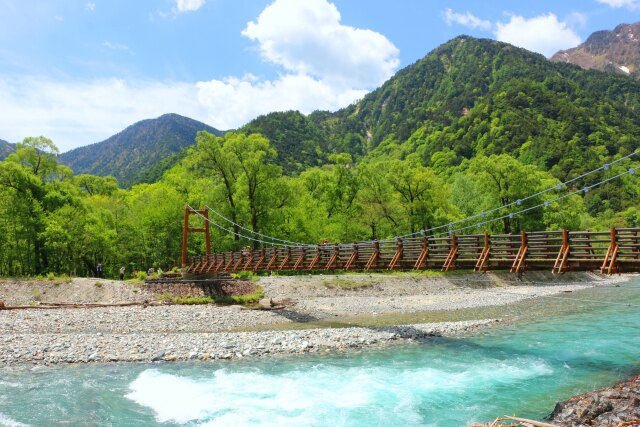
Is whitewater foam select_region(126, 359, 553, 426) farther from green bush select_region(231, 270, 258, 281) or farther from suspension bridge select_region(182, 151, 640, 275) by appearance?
green bush select_region(231, 270, 258, 281)

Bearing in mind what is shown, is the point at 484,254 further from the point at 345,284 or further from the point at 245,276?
the point at 245,276

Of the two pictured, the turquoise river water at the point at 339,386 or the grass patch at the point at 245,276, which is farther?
Answer: the grass patch at the point at 245,276

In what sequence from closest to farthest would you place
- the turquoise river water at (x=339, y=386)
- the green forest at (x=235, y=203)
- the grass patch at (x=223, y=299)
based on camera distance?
the turquoise river water at (x=339, y=386), the grass patch at (x=223, y=299), the green forest at (x=235, y=203)

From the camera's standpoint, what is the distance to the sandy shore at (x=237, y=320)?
13711 millimetres

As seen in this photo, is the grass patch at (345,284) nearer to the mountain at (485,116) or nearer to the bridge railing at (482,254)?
the bridge railing at (482,254)

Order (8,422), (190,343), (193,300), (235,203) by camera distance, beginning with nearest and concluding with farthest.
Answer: (8,422)
(190,343)
(193,300)
(235,203)

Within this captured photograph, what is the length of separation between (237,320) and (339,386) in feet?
34.2

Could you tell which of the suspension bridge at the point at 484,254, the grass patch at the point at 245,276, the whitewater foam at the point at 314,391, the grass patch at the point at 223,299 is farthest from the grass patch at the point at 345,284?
the whitewater foam at the point at 314,391

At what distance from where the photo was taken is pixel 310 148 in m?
122

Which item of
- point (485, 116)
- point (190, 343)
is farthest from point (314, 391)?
point (485, 116)

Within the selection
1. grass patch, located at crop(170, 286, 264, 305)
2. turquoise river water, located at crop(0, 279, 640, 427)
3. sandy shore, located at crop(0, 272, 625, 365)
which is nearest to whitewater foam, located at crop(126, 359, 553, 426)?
turquoise river water, located at crop(0, 279, 640, 427)

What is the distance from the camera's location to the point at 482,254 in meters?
13.2

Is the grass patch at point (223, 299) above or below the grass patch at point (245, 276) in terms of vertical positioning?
below

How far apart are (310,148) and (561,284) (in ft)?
306
